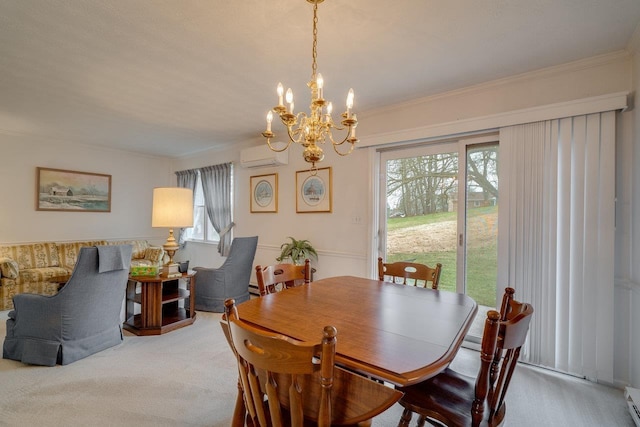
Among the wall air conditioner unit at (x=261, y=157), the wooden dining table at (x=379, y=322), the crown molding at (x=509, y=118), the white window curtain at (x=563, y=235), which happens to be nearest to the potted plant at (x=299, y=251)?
the wall air conditioner unit at (x=261, y=157)

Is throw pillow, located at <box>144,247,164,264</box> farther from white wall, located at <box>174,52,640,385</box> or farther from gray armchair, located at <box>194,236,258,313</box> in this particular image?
gray armchair, located at <box>194,236,258,313</box>

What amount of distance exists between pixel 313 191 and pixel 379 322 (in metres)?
2.79

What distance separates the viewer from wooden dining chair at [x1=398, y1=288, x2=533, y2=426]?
3.32 ft

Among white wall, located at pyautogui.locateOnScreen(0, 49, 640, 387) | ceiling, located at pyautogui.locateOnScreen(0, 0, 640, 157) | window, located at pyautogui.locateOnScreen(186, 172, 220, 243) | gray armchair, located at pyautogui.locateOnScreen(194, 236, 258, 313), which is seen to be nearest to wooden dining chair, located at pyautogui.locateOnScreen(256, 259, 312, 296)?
white wall, located at pyautogui.locateOnScreen(0, 49, 640, 387)

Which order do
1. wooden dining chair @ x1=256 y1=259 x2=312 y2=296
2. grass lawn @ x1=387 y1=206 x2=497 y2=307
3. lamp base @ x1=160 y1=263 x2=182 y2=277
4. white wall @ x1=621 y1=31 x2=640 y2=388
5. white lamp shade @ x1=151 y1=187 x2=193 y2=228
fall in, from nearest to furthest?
wooden dining chair @ x1=256 y1=259 x2=312 y2=296 → white wall @ x1=621 y1=31 x2=640 y2=388 → grass lawn @ x1=387 y1=206 x2=497 y2=307 → white lamp shade @ x1=151 y1=187 x2=193 y2=228 → lamp base @ x1=160 y1=263 x2=182 y2=277

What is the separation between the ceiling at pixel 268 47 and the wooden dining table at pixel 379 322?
1.72m

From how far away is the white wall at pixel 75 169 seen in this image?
440 cm

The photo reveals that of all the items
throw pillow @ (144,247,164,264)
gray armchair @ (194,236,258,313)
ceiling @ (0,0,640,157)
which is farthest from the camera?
throw pillow @ (144,247,164,264)

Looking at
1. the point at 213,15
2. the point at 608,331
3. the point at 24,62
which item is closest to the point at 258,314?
the point at 213,15

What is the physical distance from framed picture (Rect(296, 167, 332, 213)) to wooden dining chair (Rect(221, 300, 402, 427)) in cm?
296

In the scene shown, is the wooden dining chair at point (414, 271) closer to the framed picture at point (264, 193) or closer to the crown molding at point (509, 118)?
the crown molding at point (509, 118)

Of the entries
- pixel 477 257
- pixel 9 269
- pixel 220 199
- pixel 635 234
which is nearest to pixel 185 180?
pixel 220 199

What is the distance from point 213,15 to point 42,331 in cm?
273

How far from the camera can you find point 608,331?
2.19m
